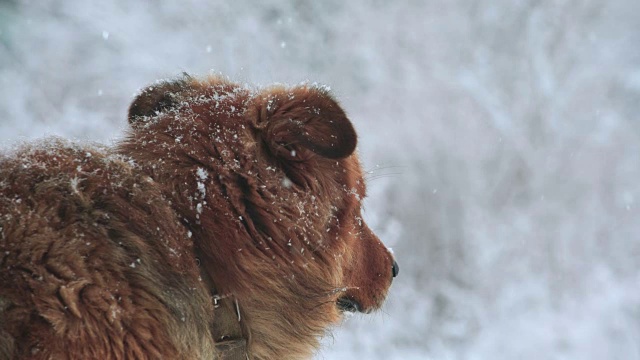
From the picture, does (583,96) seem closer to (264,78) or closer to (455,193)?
(455,193)

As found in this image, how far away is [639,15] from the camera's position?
6.82 m

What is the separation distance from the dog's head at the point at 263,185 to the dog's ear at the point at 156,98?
0.02m

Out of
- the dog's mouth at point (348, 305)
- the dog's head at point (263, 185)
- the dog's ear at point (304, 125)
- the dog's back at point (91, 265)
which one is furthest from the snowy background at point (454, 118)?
the dog's back at point (91, 265)

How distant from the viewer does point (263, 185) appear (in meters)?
1.91

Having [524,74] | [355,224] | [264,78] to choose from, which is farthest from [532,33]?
[355,224]

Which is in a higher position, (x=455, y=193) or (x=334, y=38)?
(x=334, y=38)

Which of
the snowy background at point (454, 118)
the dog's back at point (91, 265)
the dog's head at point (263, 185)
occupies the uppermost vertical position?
the snowy background at point (454, 118)

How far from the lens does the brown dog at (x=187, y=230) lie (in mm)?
1517

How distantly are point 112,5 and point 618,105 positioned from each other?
18.9ft

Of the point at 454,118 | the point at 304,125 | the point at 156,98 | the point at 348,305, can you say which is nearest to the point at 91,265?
the point at 304,125

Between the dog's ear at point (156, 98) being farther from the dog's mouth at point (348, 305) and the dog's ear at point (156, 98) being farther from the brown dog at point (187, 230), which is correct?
the dog's mouth at point (348, 305)

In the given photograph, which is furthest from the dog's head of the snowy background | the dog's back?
the snowy background

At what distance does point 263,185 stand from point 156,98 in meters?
0.69

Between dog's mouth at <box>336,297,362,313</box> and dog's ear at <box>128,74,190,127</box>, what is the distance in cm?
114
